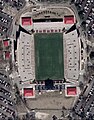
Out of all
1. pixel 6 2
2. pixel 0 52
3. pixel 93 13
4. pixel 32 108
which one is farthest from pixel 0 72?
pixel 93 13

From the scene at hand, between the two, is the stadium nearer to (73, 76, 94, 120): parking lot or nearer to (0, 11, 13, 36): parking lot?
(0, 11, 13, 36): parking lot

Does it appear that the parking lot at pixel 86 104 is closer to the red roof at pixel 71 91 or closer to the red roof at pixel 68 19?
the red roof at pixel 71 91

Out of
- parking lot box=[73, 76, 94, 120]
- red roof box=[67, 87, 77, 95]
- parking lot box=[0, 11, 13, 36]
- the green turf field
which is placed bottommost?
parking lot box=[73, 76, 94, 120]

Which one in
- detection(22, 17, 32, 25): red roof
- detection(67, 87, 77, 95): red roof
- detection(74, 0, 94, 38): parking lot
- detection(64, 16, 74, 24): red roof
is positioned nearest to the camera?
detection(74, 0, 94, 38): parking lot

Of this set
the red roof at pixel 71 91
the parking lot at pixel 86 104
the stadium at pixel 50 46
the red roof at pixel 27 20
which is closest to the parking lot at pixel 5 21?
the stadium at pixel 50 46

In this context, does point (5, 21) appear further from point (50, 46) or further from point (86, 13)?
point (86, 13)

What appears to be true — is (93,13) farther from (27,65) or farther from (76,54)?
(27,65)

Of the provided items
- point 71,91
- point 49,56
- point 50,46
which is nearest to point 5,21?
point 50,46

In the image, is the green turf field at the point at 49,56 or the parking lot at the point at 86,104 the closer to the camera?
the green turf field at the point at 49,56

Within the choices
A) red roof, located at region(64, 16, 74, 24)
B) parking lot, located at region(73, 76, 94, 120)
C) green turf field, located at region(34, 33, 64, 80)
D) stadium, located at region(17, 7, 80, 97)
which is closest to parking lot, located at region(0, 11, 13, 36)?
stadium, located at region(17, 7, 80, 97)
